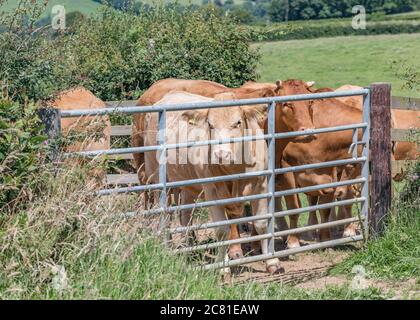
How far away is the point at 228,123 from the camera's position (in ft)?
28.8

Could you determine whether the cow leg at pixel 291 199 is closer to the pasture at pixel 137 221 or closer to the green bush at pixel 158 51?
the pasture at pixel 137 221

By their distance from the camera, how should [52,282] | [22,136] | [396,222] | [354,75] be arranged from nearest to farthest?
1. [52,282]
2. [22,136]
3. [396,222]
4. [354,75]

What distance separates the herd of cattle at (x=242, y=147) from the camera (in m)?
8.84

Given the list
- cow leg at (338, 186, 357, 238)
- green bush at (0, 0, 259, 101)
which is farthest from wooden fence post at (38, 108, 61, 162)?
green bush at (0, 0, 259, 101)

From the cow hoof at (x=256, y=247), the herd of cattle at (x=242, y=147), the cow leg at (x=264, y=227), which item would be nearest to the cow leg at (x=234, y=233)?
the herd of cattle at (x=242, y=147)

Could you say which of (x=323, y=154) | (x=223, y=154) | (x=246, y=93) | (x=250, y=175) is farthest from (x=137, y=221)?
(x=323, y=154)

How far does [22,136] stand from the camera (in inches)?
259

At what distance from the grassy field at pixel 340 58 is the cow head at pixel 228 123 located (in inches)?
988

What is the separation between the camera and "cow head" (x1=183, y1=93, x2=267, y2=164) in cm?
867

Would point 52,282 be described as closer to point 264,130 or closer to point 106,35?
point 264,130

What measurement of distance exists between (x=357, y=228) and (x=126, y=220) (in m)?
4.34

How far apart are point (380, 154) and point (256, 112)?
1484 millimetres

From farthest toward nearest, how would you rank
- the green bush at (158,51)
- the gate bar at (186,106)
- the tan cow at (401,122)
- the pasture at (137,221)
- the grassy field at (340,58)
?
the grassy field at (340,58) < the green bush at (158,51) < the tan cow at (401,122) < the gate bar at (186,106) < the pasture at (137,221)

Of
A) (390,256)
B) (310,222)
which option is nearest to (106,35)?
(310,222)
